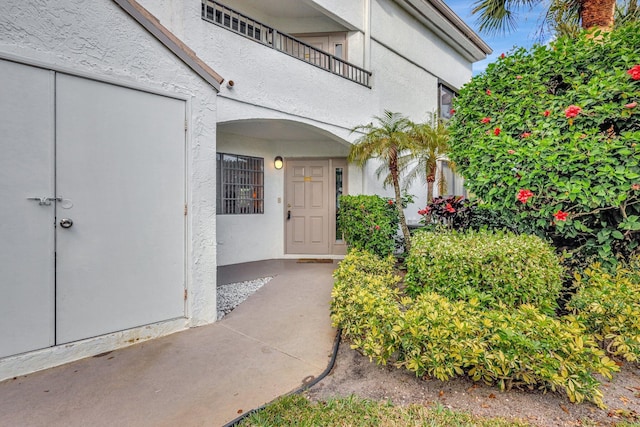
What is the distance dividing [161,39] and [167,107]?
75cm

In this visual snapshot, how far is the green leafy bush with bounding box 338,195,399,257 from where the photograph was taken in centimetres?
707

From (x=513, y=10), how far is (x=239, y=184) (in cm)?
740

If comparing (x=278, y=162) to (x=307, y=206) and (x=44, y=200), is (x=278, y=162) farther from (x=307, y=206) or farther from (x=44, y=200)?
(x=44, y=200)

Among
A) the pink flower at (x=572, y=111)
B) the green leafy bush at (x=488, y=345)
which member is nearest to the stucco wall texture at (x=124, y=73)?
the green leafy bush at (x=488, y=345)

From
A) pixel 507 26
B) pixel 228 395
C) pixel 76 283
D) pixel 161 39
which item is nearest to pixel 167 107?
pixel 161 39

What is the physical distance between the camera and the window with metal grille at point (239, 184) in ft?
24.9

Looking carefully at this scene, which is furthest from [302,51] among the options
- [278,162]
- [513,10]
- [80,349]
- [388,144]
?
[80,349]

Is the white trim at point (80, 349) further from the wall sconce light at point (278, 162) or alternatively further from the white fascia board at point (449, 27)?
the white fascia board at point (449, 27)

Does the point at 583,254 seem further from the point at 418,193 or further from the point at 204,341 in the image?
the point at 418,193

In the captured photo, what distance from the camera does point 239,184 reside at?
7.96 metres

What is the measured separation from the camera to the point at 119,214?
344cm

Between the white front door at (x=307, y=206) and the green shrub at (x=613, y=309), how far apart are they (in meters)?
5.87

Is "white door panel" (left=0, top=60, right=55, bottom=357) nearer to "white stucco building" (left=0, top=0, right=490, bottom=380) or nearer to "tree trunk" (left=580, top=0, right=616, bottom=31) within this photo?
"white stucco building" (left=0, top=0, right=490, bottom=380)

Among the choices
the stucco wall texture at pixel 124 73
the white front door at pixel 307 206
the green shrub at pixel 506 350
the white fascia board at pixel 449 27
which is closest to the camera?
the green shrub at pixel 506 350
